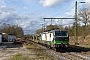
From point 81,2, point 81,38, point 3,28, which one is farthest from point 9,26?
point 81,2

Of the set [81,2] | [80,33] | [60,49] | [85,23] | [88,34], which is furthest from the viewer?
[85,23]

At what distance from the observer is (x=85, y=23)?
7006cm

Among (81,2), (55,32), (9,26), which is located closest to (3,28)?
(9,26)

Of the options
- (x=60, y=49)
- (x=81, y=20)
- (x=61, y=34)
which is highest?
(x=81, y=20)

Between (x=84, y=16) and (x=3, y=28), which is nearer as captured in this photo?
(x=84, y=16)

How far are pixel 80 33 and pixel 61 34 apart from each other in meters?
35.7

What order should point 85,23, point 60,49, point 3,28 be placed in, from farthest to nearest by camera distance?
point 3,28 → point 85,23 → point 60,49

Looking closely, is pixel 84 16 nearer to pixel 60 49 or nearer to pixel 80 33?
pixel 80 33

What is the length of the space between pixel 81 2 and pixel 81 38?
21277 millimetres

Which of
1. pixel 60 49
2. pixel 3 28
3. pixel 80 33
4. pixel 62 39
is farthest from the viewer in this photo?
pixel 3 28

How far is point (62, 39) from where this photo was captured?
29.7 meters

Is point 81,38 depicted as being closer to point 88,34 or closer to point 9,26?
point 88,34

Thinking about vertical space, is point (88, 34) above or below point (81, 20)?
below

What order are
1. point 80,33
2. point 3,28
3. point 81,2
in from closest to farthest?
point 81,2 < point 80,33 < point 3,28
